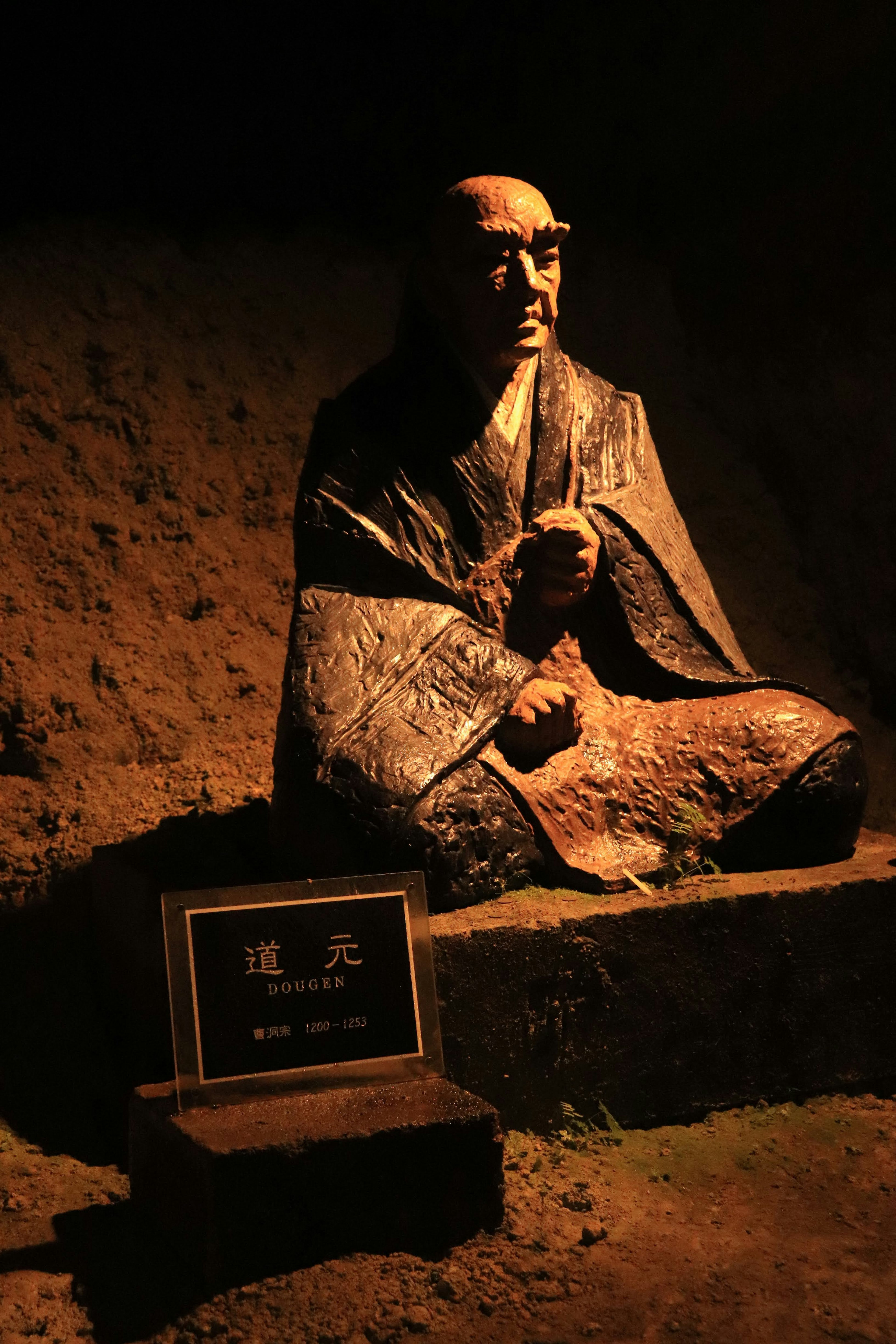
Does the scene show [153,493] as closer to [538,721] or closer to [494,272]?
[494,272]

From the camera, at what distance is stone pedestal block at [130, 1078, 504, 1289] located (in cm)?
200

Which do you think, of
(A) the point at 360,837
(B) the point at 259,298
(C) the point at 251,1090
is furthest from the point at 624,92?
(C) the point at 251,1090

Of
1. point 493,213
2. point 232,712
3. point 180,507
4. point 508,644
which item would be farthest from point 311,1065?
point 180,507

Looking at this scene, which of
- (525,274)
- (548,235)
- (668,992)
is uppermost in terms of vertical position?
(548,235)

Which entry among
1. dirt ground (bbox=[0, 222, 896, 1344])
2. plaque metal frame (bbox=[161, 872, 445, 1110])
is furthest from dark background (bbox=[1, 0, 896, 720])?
plaque metal frame (bbox=[161, 872, 445, 1110])

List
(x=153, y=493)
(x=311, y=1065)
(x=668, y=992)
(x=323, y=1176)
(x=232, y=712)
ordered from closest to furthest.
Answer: (x=323, y=1176) < (x=311, y=1065) < (x=668, y=992) < (x=232, y=712) < (x=153, y=493)

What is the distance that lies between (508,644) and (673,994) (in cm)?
88

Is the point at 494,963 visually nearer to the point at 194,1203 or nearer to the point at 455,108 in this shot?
the point at 194,1203

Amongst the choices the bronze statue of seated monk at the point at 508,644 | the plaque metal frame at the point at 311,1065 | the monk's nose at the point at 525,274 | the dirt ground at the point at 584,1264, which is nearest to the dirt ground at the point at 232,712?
the dirt ground at the point at 584,1264

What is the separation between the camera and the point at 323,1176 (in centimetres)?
204

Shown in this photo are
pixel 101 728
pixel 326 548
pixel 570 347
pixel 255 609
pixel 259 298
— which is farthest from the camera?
pixel 570 347

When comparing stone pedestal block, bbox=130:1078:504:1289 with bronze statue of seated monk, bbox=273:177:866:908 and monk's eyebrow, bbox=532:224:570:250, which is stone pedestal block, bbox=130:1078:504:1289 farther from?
monk's eyebrow, bbox=532:224:570:250

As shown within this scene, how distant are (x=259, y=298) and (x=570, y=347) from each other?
4.01 feet

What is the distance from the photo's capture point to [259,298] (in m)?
4.99
